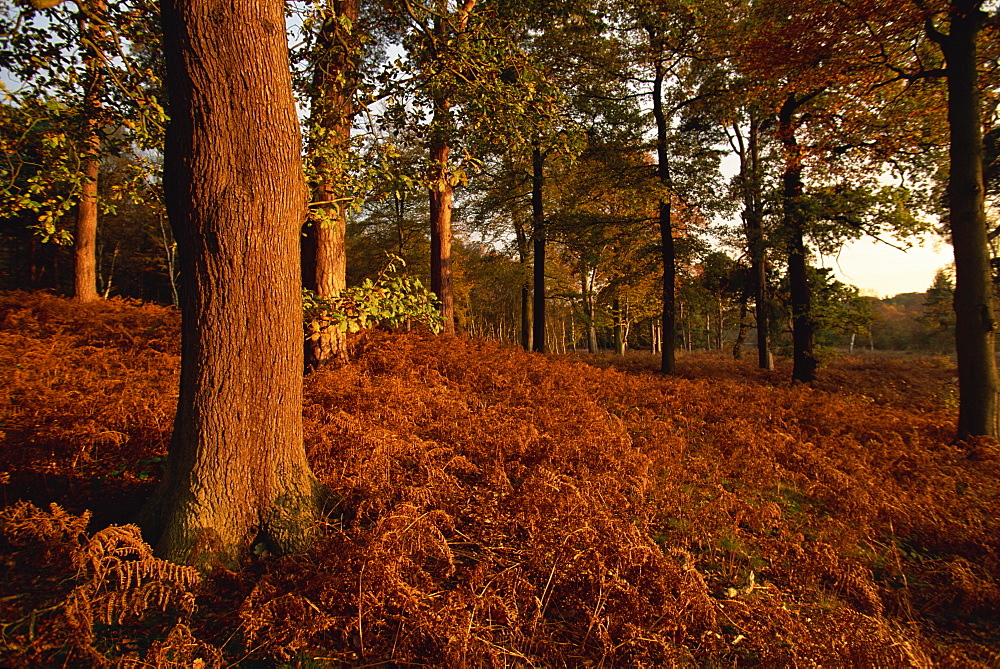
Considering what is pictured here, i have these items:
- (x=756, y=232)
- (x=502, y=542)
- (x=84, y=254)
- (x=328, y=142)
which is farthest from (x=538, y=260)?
(x=84, y=254)

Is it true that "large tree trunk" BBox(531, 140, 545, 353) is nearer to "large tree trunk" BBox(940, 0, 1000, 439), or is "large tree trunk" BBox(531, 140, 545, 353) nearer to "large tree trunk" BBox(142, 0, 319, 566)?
"large tree trunk" BBox(940, 0, 1000, 439)

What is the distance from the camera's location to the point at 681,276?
47.8 feet

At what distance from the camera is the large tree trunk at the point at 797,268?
12.4m

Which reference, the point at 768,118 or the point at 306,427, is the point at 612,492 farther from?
Result: the point at 768,118

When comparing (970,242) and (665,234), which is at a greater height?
(665,234)

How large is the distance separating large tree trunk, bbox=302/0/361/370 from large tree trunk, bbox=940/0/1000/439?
9.20m

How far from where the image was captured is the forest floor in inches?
86.4

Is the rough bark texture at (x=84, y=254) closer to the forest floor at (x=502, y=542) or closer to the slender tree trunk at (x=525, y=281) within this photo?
the forest floor at (x=502, y=542)

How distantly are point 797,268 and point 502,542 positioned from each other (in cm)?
1369

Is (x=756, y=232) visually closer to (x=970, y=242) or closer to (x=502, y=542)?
(x=970, y=242)

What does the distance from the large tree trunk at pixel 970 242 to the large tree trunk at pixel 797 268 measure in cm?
539

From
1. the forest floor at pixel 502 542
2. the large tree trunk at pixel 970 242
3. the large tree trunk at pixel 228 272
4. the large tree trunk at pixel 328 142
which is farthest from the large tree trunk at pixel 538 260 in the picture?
the large tree trunk at pixel 228 272

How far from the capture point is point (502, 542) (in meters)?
3.22

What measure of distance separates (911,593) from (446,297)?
35.9 feet
